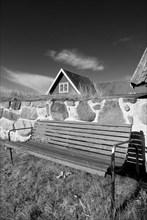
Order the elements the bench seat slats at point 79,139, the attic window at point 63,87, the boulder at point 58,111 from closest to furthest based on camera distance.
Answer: the bench seat slats at point 79,139 → the boulder at point 58,111 → the attic window at point 63,87

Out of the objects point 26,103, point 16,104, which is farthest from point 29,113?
point 16,104

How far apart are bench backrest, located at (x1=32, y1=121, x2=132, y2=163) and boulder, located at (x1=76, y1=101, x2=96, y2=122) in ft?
0.86

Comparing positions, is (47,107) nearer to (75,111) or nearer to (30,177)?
(75,111)

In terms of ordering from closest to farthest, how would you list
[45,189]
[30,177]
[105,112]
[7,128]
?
[45,189], [30,177], [105,112], [7,128]

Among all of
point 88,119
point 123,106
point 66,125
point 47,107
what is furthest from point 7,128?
point 123,106

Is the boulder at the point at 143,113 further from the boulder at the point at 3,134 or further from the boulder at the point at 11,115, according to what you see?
the boulder at the point at 3,134

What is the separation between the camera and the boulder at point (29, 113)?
356 centimetres

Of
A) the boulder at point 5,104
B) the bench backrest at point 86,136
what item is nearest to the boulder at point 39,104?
the bench backrest at point 86,136

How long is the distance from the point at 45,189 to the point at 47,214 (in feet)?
1.41

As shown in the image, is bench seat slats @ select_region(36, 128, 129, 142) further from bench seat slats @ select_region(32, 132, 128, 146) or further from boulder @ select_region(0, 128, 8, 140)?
boulder @ select_region(0, 128, 8, 140)

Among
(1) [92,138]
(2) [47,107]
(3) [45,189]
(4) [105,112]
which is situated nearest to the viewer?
(3) [45,189]

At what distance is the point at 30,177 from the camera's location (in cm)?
221

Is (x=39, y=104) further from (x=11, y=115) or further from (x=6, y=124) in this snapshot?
(x=6, y=124)

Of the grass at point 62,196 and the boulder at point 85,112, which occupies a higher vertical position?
the boulder at point 85,112
